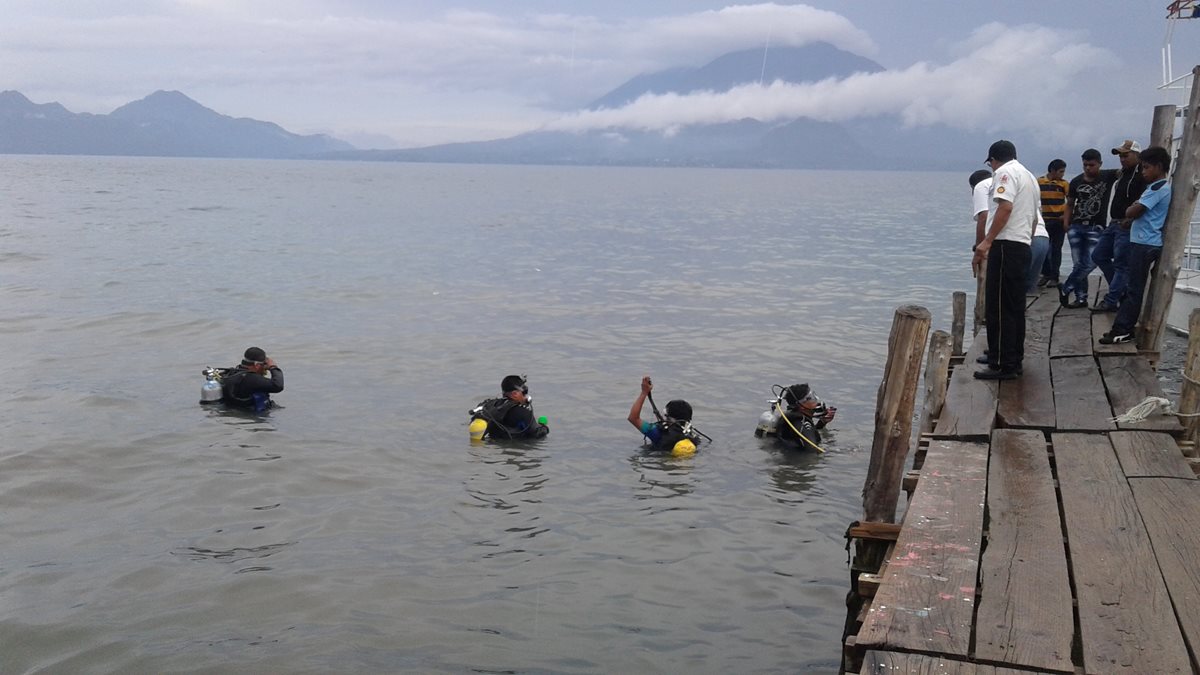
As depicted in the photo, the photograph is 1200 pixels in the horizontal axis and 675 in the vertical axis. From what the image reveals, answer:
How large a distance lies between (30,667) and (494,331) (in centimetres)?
1592

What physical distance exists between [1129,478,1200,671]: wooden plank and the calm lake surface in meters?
2.58

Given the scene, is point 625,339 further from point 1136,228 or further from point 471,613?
point 471,613

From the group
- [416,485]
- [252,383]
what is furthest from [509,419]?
[252,383]

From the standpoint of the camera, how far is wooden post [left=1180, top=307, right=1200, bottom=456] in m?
8.20

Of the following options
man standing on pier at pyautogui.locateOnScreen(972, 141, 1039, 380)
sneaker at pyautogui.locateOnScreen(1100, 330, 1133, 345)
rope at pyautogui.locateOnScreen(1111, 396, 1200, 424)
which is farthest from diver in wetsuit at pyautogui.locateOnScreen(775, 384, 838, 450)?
rope at pyautogui.locateOnScreen(1111, 396, 1200, 424)

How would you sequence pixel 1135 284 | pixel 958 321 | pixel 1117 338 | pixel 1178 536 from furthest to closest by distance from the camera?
pixel 958 321
pixel 1117 338
pixel 1135 284
pixel 1178 536

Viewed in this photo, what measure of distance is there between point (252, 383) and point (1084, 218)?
12.4 m

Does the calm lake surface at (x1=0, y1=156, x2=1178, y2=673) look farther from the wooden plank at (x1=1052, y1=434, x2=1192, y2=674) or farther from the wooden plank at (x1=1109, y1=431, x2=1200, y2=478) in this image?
the wooden plank at (x1=1109, y1=431, x2=1200, y2=478)

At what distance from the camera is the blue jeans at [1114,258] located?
39.7 ft

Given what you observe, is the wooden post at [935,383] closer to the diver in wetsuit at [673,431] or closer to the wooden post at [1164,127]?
the diver in wetsuit at [673,431]

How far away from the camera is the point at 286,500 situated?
11.0 metres

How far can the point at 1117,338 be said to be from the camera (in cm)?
1137

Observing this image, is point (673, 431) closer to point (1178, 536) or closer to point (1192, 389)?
point (1192, 389)

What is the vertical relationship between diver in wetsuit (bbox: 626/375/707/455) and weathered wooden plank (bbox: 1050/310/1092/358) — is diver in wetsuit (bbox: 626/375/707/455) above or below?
below
